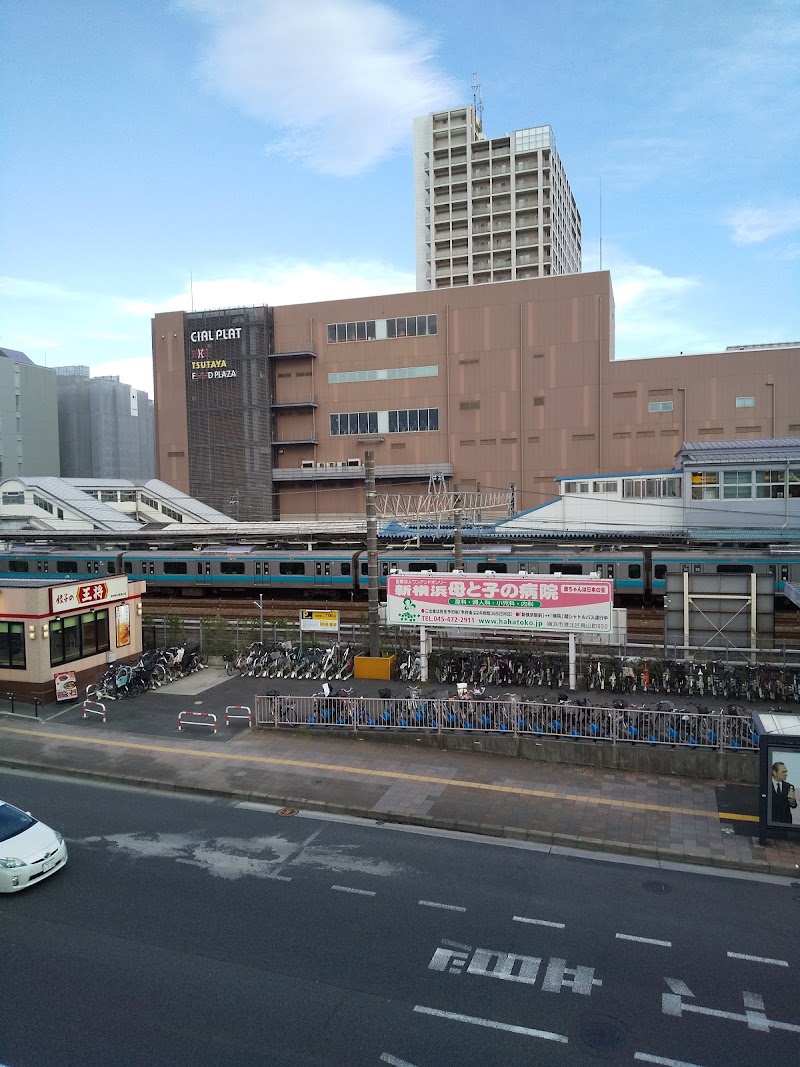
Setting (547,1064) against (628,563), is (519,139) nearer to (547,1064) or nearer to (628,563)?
(628,563)

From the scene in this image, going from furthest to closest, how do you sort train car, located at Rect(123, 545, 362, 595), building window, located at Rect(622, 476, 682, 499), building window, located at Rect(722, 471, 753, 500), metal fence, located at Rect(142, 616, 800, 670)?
1. building window, located at Rect(622, 476, 682, 499)
2. building window, located at Rect(722, 471, 753, 500)
3. train car, located at Rect(123, 545, 362, 595)
4. metal fence, located at Rect(142, 616, 800, 670)

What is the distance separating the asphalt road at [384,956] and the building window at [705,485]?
27.1 m

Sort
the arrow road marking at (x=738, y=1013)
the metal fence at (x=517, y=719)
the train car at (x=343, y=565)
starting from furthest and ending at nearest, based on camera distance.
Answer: the train car at (x=343, y=565)
the metal fence at (x=517, y=719)
the arrow road marking at (x=738, y=1013)

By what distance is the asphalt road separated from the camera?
678 centimetres

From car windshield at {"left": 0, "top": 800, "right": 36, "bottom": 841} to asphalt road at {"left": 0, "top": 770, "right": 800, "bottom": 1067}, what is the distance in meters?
0.79

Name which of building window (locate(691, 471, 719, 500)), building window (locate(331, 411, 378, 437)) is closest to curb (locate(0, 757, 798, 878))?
building window (locate(691, 471, 719, 500))

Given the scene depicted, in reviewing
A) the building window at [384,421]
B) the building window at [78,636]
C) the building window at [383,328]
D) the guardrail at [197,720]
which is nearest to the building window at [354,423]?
the building window at [384,421]

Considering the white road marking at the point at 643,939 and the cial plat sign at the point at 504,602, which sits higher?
the cial plat sign at the point at 504,602

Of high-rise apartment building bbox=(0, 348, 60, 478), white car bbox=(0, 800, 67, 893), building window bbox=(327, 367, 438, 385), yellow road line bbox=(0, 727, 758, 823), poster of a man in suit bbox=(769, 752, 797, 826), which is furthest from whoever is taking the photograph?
high-rise apartment building bbox=(0, 348, 60, 478)

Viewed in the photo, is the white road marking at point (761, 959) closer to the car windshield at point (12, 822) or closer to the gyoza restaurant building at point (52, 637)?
the car windshield at point (12, 822)

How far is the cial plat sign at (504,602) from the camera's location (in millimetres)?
16828

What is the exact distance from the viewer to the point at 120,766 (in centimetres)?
1437

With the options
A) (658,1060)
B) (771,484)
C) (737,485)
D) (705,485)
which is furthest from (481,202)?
(658,1060)

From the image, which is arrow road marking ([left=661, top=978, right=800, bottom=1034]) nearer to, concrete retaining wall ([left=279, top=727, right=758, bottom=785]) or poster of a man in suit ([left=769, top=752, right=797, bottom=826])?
poster of a man in suit ([left=769, top=752, right=797, bottom=826])
